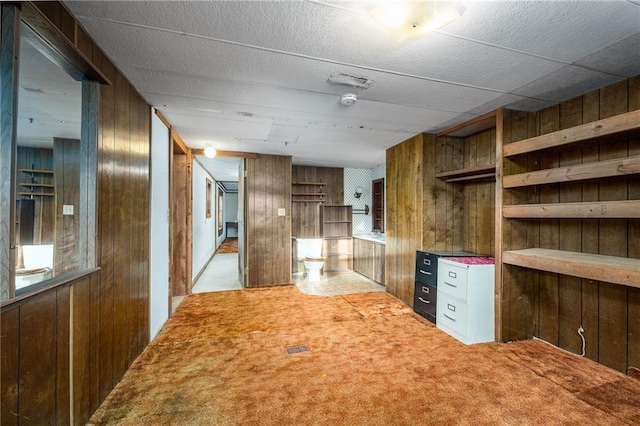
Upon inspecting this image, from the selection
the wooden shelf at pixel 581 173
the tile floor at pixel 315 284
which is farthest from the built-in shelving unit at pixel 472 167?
the tile floor at pixel 315 284

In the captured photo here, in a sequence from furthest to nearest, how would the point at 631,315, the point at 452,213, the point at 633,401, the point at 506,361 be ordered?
1. the point at 452,213
2. the point at 506,361
3. the point at 631,315
4. the point at 633,401

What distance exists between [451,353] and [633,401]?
1.09 metres

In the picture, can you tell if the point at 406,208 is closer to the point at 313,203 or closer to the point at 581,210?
the point at 581,210

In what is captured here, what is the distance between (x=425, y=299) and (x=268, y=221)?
108 inches

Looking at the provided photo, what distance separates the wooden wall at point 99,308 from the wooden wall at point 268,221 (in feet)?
6.97

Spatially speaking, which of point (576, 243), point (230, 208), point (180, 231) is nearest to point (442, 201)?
point (576, 243)

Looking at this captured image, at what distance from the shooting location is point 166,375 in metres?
2.06

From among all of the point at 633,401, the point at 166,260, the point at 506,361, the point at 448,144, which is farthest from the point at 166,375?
the point at 448,144

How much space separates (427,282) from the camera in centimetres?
324

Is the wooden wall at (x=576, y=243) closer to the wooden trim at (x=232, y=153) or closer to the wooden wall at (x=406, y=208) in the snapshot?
the wooden wall at (x=406, y=208)

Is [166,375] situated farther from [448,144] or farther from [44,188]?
[448,144]

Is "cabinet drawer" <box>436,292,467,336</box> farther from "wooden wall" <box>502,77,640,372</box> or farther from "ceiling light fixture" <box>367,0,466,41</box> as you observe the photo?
"ceiling light fixture" <box>367,0,466,41</box>

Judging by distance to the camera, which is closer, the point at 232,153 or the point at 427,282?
the point at 427,282

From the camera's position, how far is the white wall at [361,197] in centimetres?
600
